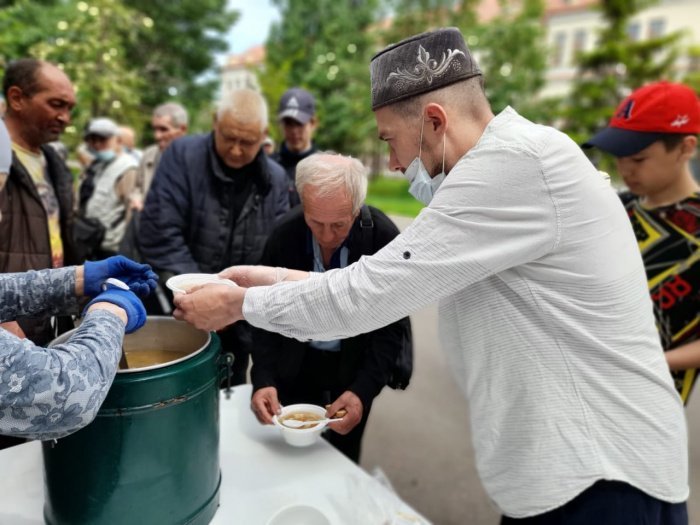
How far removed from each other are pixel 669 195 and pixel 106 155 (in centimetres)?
455

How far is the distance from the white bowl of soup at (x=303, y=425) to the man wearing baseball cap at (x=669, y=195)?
4.30 feet

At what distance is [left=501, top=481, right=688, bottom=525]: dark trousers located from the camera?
1097 millimetres

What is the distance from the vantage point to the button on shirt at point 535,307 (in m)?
1.01

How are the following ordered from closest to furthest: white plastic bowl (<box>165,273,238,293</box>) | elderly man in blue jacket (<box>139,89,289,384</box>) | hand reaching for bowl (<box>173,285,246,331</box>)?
1. hand reaching for bowl (<box>173,285,246,331</box>)
2. white plastic bowl (<box>165,273,238,293</box>)
3. elderly man in blue jacket (<box>139,89,289,384</box>)

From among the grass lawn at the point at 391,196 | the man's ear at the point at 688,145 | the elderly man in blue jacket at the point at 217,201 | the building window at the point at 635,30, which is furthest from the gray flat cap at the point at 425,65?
the building window at the point at 635,30

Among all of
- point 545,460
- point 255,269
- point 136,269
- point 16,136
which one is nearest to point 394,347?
point 255,269

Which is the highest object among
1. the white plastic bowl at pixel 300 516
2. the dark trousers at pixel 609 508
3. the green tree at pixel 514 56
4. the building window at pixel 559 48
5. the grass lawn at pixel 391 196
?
the building window at pixel 559 48

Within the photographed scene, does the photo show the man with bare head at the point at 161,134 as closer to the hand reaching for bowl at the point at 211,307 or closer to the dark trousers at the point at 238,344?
the dark trousers at the point at 238,344

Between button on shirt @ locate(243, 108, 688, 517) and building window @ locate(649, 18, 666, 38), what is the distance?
35.3m

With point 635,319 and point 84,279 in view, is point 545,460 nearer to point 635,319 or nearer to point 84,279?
point 635,319

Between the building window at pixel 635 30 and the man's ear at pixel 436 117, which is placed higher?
the building window at pixel 635 30

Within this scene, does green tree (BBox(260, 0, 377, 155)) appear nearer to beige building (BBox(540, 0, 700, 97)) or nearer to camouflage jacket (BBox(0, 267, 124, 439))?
beige building (BBox(540, 0, 700, 97))

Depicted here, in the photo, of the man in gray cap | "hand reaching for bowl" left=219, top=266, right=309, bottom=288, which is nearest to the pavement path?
"hand reaching for bowl" left=219, top=266, right=309, bottom=288

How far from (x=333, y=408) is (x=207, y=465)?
0.51 meters
